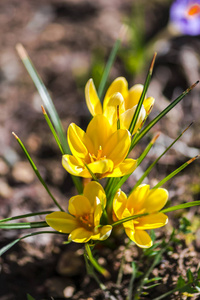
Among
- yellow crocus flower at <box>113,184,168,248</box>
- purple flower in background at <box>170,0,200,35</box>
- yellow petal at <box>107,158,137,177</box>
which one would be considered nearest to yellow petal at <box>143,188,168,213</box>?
yellow crocus flower at <box>113,184,168,248</box>

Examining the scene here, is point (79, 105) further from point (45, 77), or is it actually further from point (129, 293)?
point (129, 293)

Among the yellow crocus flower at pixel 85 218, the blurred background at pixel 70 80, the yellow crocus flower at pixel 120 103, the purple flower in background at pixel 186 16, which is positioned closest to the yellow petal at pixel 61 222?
the yellow crocus flower at pixel 85 218

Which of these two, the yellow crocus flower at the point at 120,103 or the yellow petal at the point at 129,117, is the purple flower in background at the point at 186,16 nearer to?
the yellow crocus flower at the point at 120,103

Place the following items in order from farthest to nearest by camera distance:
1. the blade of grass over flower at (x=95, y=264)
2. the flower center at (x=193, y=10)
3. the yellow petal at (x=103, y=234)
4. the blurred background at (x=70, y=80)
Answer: the flower center at (x=193, y=10)
the blurred background at (x=70, y=80)
the yellow petal at (x=103, y=234)
the blade of grass over flower at (x=95, y=264)

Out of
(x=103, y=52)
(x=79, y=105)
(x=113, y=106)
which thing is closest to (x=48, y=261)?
(x=113, y=106)

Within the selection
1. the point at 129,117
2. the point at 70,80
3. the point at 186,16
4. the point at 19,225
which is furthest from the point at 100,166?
the point at 186,16

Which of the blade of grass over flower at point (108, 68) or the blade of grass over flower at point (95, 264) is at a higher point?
the blade of grass over flower at point (108, 68)

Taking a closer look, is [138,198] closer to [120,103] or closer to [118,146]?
[118,146]
